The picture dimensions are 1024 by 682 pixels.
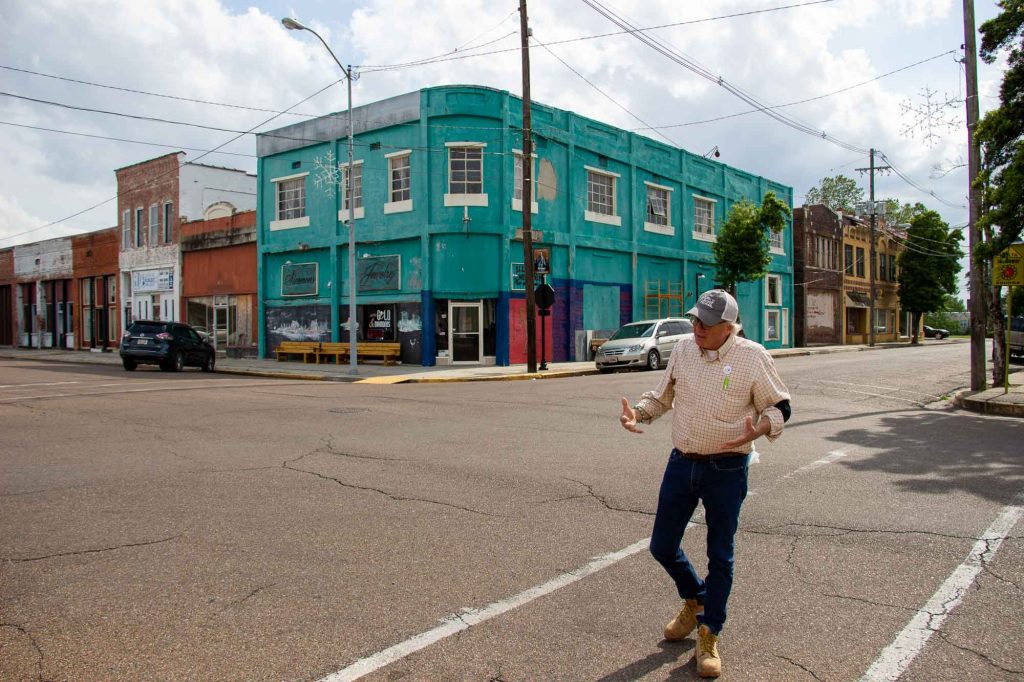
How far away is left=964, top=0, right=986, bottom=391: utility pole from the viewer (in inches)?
631

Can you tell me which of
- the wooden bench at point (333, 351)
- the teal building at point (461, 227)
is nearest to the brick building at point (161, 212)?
the teal building at point (461, 227)

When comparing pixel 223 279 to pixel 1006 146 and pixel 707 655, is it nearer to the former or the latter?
pixel 1006 146

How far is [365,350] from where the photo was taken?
2706 cm

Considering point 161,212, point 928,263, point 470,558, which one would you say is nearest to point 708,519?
point 470,558

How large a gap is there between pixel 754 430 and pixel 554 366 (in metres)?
21.9

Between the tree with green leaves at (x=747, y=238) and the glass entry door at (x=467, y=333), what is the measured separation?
13.3 m

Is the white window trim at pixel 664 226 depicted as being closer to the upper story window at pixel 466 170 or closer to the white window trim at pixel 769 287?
the upper story window at pixel 466 170

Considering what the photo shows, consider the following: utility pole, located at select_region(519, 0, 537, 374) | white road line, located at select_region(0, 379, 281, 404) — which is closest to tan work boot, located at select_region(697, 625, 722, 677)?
white road line, located at select_region(0, 379, 281, 404)

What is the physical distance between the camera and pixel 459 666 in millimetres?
3391

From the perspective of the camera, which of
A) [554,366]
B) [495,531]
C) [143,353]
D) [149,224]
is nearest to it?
[495,531]

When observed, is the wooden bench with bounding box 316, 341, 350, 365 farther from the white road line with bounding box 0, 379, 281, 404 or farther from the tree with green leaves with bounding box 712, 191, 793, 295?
the tree with green leaves with bounding box 712, 191, 793, 295

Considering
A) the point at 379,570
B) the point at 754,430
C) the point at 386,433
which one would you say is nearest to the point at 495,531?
the point at 379,570

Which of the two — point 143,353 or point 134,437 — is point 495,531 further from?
point 143,353

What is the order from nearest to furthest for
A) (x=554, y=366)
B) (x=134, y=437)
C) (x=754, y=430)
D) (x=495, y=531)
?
(x=754, y=430), (x=495, y=531), (x=134, y=437), (x=554, y=366)
